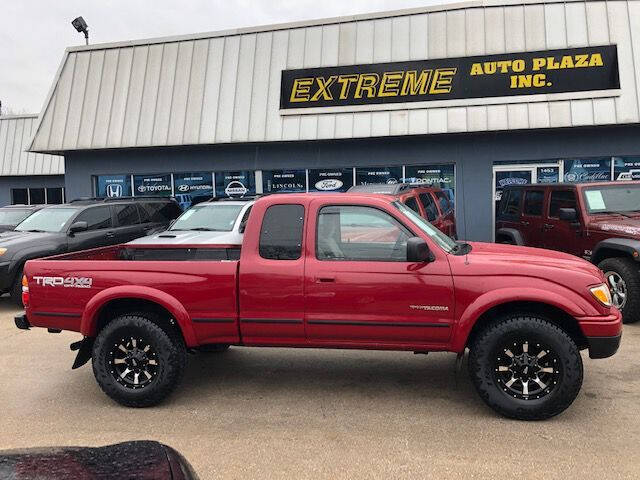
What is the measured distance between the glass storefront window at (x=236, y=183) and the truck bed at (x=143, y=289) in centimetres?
967

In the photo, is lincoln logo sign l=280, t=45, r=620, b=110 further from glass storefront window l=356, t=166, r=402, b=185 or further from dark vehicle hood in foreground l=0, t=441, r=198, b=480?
dark vehicle hood in foreground l=0, t=441, r=198, b=480

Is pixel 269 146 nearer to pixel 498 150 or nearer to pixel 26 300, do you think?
pixel 498 150

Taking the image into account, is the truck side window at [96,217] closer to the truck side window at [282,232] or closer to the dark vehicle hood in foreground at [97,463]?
the truck side window at [282,232]

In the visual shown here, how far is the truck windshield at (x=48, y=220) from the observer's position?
375 inches

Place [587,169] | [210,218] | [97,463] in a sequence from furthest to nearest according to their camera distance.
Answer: [587,169] → [210,218] → [97,463]

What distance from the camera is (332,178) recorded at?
535 inches

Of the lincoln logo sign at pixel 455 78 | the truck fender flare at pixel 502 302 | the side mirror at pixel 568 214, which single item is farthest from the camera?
the lincoln logo sign at pixel 455 78

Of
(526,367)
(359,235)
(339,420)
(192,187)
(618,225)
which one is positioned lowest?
(339,420)

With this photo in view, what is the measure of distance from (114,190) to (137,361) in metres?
11.9

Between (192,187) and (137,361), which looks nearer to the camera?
(137,361)

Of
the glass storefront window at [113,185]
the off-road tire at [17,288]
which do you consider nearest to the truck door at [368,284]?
the off-road tire at [17,288]

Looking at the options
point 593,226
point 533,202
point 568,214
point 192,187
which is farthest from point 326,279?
point 192,187

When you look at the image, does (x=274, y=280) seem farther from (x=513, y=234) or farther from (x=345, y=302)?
(x=513, y=234)

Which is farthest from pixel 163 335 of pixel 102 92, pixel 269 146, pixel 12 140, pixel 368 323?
pixel 12 140
